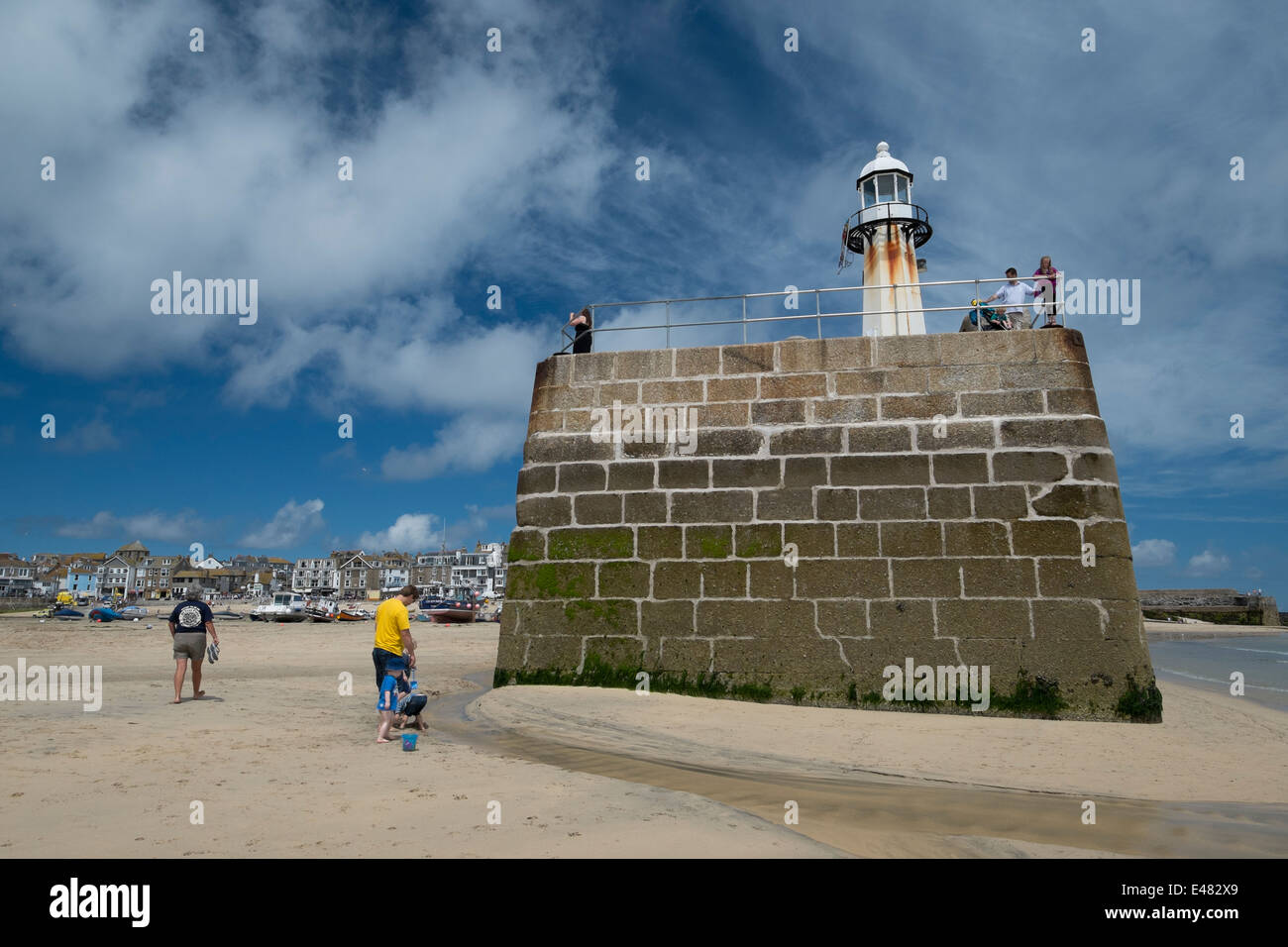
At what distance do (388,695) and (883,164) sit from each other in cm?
1669

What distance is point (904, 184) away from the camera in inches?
707

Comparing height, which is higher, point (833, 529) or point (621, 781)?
point (833, 529)

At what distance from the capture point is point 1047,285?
10602mm

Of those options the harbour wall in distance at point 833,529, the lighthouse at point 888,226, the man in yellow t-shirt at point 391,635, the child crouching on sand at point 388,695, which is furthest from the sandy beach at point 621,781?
the lighthouse at point 888,226

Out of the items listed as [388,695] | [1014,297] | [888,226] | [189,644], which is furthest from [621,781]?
[888,226]

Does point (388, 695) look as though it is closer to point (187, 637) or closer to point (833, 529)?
point (187, 637)

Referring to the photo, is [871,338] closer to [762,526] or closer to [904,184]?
[762,526]

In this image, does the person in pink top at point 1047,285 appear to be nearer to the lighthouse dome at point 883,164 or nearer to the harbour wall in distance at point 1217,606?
the lighthouse dome at point 883,164

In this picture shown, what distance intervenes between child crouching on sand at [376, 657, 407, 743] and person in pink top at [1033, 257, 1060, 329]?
376 inches

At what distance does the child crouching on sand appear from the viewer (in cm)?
782

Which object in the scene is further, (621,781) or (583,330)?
(583,330)

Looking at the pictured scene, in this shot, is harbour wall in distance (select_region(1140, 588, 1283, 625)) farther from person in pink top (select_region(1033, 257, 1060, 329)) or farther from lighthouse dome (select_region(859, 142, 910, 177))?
person in pink top (select_region(1033, 257, 1060, 329))

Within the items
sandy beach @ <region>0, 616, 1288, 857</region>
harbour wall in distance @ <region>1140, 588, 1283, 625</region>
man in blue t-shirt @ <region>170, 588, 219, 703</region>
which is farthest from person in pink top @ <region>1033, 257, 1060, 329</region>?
harbour wall in distance @ <region>1140, 588, 1283, 625</region>

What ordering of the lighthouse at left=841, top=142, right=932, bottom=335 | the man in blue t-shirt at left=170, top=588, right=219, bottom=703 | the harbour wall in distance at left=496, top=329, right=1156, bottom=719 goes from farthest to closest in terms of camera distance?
the lighthouse at left=841, top=142, right=932, bottom=335 → the man in blue t-shirt at left=170, top=588, right=219, bottom=703 → the harbour wall in distance at left=496, top=329, right=1156, bottom=719
